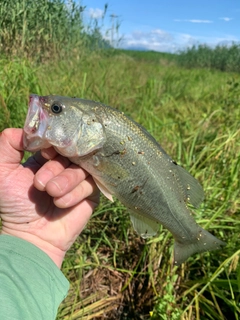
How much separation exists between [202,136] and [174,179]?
2160 mm

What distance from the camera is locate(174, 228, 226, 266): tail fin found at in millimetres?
1958

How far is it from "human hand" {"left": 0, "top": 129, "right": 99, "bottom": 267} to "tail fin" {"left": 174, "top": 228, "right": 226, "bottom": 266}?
2.11 feet

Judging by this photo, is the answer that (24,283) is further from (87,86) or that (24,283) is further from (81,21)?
(81,21)

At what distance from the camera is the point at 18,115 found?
2801 mm

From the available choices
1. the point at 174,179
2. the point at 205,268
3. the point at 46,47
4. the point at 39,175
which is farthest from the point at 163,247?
the point at 46,47

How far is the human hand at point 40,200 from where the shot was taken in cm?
144

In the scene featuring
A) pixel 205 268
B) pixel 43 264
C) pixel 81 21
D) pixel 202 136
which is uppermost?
pixel 81 21

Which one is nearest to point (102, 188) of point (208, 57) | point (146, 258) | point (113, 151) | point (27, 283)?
point (113, 151)

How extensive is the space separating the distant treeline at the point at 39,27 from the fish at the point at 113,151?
192 centimetres

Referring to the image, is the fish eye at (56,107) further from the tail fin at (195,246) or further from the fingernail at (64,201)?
the tail fin at (195,246)

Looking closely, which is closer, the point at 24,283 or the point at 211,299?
the point at 24,283

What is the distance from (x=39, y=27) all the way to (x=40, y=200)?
2.54 meters

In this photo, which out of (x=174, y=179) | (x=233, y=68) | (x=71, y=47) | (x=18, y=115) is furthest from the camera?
(x=233, y=68)

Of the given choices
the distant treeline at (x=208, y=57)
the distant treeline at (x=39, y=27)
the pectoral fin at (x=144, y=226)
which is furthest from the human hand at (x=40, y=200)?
the distant treeline at (x=208, y=57)
